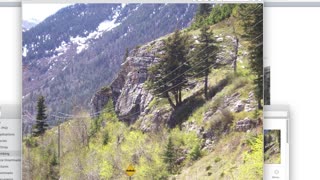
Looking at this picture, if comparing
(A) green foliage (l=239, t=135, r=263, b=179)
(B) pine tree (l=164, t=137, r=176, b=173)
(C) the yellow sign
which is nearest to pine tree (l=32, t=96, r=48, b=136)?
(C) the yellow sign

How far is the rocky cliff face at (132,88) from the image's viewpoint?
2.15 meters

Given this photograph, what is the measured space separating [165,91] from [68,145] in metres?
0.48

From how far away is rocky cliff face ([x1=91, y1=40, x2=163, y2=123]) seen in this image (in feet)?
7.06

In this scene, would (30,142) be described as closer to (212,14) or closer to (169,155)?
(169,155)

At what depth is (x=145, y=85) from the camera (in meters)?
2.17

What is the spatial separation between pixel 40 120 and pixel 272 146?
982 mm

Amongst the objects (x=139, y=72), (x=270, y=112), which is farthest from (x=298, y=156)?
(x=139, y=72)

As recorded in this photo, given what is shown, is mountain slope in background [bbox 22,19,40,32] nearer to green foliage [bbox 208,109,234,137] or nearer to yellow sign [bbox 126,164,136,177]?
yellow sign [bbox 126,164,136,177]

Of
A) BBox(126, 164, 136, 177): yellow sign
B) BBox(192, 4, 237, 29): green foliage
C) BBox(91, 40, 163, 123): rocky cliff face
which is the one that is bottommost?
BBox(126, 164, 136, 177): yellow sign

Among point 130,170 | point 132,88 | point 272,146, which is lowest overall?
point 130,170

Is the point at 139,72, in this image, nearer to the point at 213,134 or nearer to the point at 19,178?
the point at 213,134

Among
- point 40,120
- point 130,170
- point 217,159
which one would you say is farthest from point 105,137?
point 217,159

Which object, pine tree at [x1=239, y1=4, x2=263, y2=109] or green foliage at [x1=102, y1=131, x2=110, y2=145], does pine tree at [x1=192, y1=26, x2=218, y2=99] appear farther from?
green foliage at [x1=102, y1=131, x2=110, y2=145]

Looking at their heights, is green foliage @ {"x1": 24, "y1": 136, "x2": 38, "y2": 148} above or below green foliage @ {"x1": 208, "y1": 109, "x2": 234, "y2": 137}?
below
